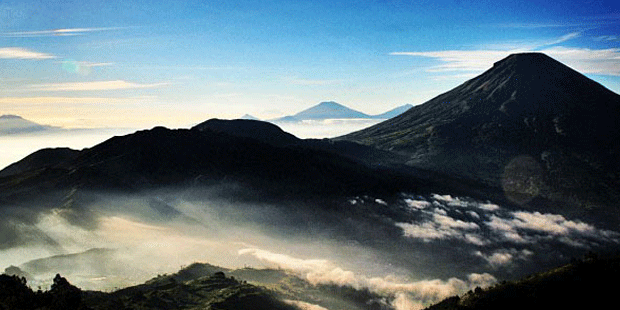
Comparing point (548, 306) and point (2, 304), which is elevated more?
point (2, 304)

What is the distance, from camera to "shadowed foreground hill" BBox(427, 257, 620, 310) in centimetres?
10081

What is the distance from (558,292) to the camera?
10375 centimetres

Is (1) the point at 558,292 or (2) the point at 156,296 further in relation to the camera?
(2) the point at 156,296

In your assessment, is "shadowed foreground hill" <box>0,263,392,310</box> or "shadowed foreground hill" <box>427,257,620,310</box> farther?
"shadowed foreground hill" <box>0,263,392,310</box>

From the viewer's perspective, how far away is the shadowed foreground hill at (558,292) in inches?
3969

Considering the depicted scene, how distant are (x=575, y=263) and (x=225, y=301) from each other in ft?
359

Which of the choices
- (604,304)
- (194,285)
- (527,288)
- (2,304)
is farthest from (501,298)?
(194,285)

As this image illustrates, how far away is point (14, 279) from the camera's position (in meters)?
109

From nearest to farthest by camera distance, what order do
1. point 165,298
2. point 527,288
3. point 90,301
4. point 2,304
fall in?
point 2,304
point 527,288
point 90,301
point 165,298

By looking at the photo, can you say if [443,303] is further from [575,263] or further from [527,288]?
[575,263]

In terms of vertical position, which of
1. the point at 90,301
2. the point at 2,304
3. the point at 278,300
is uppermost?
the point at 2,304

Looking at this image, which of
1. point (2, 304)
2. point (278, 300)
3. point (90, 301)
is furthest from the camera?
point (278, 300)

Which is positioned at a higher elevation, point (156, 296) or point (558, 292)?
point (558, 292)

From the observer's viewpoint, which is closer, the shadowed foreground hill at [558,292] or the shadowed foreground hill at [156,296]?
the shadowed foreground hill at [558,292]
